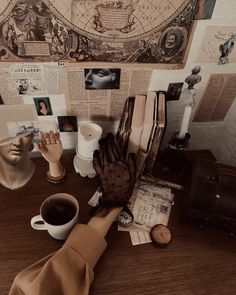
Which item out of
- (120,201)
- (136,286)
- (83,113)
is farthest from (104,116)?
(136,286)

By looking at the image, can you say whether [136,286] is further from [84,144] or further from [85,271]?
[84,144]

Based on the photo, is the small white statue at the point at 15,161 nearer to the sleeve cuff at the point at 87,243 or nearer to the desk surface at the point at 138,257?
the desk surface at the point at 138,257

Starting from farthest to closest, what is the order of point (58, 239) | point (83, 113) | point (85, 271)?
point (83, 113)
point (58, 239)
point (85, 271)

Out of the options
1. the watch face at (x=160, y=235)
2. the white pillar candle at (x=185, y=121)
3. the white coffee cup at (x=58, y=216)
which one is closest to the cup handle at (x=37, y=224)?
the white coffee cup at (x=58, y=216)

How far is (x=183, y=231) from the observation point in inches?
29.0

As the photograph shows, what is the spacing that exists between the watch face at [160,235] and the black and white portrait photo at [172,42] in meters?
0.48

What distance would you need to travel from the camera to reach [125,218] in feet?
2.43

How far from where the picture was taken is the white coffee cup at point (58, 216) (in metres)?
0.65

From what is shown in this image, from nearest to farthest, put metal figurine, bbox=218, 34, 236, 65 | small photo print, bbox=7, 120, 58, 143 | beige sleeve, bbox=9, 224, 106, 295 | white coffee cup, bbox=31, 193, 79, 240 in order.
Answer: beige sleeve, bbox=9, 224, 106, 295, white coffee cup, bbox=31, 193, 79, 240, metal figurine, bbox=218, 34, 236, 65, small photo print, bbox=7, 120, 58, 143

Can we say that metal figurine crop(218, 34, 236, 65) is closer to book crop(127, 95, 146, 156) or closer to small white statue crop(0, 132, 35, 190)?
book crop(127, 95, 146, 156)

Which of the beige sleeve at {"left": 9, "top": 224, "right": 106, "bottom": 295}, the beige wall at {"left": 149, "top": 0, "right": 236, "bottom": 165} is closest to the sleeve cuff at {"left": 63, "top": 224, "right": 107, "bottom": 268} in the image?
the beige sleeve at {"left": 9, "top": 224, "right": 106, "bottom": 295}

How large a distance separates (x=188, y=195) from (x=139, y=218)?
154mm

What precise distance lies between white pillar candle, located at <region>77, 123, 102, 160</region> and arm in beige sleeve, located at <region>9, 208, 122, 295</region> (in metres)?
0.24

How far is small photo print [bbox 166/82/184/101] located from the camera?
33.1 inches
